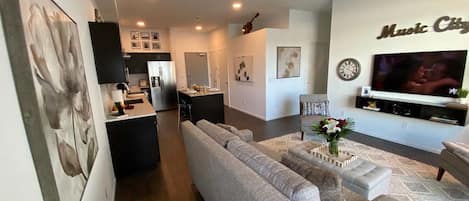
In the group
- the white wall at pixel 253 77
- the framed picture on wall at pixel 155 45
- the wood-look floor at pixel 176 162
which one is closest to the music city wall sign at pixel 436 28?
the wood-look floor at pixel 176 162

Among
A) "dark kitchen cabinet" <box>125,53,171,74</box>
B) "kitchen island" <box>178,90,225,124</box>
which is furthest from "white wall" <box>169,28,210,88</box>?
"kitchen island" <box>178,90,225,124</box>

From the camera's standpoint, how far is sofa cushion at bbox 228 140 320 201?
1178 mm

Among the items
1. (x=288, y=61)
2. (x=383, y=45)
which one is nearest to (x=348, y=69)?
(x=383, y=45)

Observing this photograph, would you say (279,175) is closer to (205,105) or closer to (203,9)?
(205,105)

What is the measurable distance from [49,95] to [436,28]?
15.6 ft

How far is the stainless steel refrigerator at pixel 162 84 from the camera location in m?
7.03

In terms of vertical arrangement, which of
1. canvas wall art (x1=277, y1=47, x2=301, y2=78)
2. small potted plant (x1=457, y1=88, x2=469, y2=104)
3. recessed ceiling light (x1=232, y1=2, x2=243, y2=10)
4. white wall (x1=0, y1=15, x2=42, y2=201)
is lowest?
small potted plant (x1=457, y1=88, x2=469, y2=104)

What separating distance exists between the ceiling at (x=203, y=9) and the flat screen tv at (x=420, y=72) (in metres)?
1.92

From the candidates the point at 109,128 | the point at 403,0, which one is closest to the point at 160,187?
the point at 109,128

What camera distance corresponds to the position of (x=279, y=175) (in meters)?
1.35

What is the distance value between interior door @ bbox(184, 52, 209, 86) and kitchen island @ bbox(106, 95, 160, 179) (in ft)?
16.3

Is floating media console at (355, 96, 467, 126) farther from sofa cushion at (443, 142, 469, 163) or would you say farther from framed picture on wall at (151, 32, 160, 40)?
framed picture on wall at (151, 32, 160, 40)

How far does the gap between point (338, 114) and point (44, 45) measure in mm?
5130

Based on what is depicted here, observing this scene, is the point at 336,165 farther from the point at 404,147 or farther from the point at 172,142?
the point at 172,142
